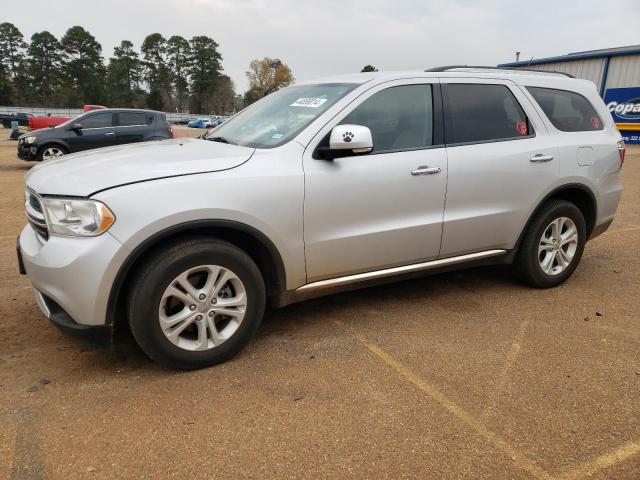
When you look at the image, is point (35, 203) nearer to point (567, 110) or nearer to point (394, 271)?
point (394, 271)

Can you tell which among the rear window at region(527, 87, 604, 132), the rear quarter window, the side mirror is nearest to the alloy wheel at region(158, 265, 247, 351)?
the side mirror

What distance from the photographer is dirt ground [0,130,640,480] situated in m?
2.22

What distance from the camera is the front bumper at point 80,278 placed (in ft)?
8.36

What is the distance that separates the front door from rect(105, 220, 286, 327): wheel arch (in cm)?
23

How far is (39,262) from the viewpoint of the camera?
2.69m

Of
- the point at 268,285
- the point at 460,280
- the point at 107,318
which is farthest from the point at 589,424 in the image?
the point at 107,318

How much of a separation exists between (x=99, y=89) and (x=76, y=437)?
277 feet

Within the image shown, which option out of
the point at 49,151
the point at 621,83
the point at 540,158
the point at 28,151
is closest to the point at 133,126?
the point at 49,151

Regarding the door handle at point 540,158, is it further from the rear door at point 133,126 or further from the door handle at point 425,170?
the rear door at point 133,126

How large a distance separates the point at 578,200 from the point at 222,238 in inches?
130

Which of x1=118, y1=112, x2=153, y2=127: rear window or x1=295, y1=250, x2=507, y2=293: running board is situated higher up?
x1=118, y1=112, x2=153, y2=127: rear window

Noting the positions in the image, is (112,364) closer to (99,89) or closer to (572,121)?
(572,121)

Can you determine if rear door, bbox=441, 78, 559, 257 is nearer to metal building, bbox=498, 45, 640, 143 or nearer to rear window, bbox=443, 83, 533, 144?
rear window, bbox=443, 83, 533, 144

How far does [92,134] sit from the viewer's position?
12.4 metres
